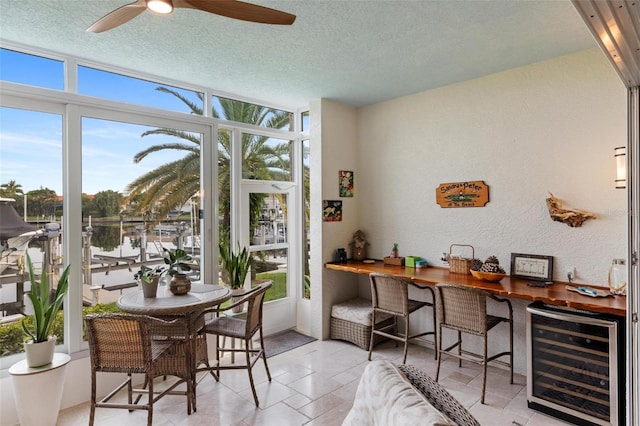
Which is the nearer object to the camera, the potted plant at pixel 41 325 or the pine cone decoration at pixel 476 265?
the potted plant at pixel 41 325

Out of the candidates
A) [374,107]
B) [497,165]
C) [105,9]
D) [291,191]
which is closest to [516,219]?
[497,165]

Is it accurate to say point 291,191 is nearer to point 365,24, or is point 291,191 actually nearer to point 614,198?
point 365,24

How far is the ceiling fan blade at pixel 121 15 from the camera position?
178 centimetres

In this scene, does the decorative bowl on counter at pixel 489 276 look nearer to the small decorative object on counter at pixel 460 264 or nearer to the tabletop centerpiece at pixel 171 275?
the small decorative object on counter at pixel 460 264

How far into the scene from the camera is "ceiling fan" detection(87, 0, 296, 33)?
68.2 inches

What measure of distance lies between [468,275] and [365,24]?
242 cm

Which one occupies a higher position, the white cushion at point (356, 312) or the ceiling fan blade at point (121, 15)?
the ceiling fan blade at point (121, 15)

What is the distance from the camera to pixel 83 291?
307cm

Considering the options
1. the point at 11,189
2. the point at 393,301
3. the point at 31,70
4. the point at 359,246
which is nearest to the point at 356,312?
the point at 393,301

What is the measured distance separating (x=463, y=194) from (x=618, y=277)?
4.71 ft

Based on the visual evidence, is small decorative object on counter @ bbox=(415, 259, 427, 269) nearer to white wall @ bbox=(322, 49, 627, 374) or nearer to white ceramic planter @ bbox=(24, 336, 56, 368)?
white wall @ bbox=(322, 49, 627, 374)

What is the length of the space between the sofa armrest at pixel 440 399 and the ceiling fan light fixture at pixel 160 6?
195 centimetres

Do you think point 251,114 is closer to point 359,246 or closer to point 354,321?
Answer: point 359,246

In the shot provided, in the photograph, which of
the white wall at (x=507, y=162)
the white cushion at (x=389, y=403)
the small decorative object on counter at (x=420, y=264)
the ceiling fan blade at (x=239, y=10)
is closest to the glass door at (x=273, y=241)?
the white wall at (x=507, y=162)
